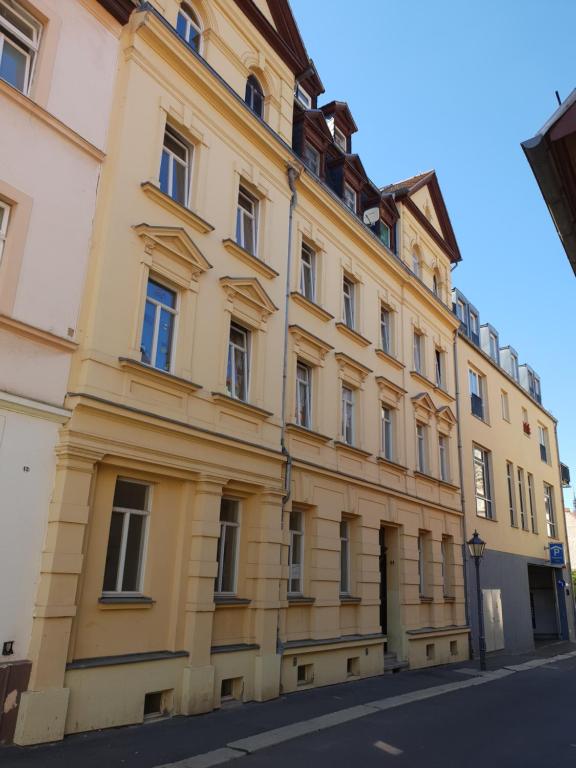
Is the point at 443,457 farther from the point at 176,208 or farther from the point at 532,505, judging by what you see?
the point at 176,208

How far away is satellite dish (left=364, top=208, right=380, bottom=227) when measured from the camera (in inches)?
744

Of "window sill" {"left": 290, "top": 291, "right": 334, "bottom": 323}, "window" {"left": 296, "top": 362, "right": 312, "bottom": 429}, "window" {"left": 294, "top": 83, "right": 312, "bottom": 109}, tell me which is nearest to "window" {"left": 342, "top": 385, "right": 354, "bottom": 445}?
"window" {"left": 296, "top": 362, "right": 312, "bottom": 429}

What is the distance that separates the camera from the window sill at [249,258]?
12234 millimetres

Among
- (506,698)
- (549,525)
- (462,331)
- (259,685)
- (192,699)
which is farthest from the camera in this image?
(549,525)

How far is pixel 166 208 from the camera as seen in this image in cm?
1101

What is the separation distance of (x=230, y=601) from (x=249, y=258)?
6.54m

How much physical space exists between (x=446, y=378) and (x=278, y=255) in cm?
1037

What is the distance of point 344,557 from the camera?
15133mm

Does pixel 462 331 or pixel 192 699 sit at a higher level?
pixel 462 331

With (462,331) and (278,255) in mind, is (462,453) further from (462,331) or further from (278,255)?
(278,255)

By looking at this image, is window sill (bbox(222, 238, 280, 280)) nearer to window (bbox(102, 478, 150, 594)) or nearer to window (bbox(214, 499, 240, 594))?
window (bbox(214, 499, 240, 594))

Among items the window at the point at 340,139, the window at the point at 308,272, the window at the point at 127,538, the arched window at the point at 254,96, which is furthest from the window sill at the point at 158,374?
the window at the point at 340,139

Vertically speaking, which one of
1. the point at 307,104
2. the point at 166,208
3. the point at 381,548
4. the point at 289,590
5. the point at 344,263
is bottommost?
the point at 289,590

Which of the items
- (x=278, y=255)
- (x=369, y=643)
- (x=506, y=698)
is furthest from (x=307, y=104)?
(x=506, y=698)
